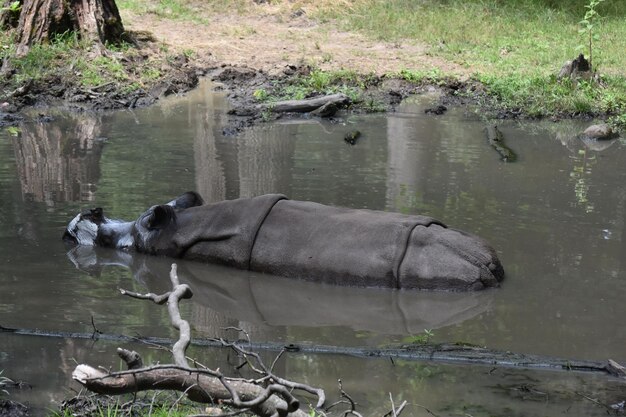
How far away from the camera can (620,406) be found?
534 centimetres

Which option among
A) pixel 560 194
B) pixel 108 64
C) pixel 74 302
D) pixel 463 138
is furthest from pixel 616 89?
pixel 74 302

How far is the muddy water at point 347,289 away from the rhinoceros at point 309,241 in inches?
4.8

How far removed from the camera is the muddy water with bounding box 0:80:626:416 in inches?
228

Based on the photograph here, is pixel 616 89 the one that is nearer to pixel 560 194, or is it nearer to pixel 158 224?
pixel 560 194

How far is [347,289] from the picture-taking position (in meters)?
7.49

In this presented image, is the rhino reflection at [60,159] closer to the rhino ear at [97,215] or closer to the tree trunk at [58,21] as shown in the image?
the rhino ear at [97,215]

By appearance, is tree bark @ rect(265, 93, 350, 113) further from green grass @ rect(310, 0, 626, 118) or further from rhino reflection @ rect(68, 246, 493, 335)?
rhino reflection @ rect(68, 246, 493, 335)

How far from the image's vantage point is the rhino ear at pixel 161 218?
324 inches

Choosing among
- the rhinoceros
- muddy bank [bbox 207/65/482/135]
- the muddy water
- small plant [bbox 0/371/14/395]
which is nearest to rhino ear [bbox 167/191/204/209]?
the rhinoceros

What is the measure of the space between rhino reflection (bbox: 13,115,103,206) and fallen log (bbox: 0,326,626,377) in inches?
154

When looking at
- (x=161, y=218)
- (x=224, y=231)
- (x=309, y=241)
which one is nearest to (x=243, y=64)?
(x=161, y=218)

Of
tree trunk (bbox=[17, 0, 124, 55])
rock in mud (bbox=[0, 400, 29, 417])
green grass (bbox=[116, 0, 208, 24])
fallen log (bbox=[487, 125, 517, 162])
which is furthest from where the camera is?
green grass (bbox=[116, 0, 208, 24])

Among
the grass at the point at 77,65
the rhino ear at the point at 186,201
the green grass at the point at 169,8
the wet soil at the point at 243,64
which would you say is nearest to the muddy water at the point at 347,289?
the rhino ear at the point at 186,201

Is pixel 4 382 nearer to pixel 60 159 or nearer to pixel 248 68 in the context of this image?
pixel 60 159
